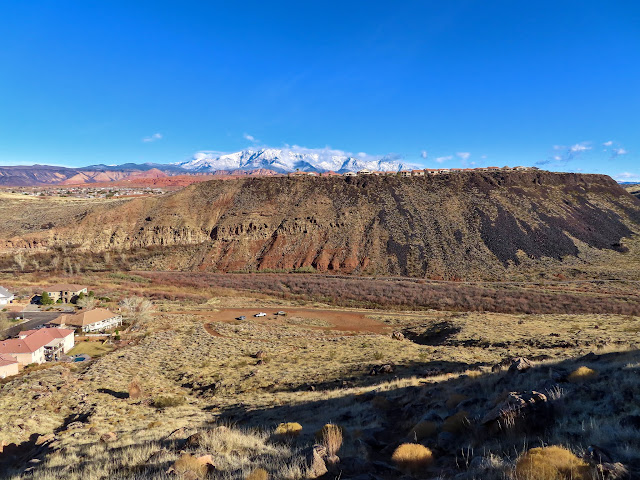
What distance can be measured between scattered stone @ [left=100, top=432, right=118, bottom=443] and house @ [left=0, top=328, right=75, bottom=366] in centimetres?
1823

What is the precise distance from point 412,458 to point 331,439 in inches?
82.1

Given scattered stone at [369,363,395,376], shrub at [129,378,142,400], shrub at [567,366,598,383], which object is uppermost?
shrub at [567,366,598,383]

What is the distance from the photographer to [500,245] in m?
57.3

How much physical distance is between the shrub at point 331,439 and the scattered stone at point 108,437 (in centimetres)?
801

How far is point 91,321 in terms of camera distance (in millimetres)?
34156

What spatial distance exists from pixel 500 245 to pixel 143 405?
183 feet

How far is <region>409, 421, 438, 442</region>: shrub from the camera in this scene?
325 inches

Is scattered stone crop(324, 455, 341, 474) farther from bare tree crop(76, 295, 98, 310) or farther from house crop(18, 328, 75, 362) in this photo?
bare tree crop(76, 295, 98, 310)

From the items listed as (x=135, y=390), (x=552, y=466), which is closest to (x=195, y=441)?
(x=552, y=466)

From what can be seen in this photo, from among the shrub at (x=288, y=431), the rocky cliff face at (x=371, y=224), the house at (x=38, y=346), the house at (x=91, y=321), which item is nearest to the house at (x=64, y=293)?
the house at (x=91, y=321)


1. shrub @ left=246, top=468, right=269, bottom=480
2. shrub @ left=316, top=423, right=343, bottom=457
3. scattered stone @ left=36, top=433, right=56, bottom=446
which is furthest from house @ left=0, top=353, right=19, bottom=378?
shrub @ left=246, top=468, right=269, bottom=480

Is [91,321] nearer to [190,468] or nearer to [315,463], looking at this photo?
[190,468]

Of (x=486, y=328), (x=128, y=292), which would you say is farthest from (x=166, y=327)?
(x=486, y=328)

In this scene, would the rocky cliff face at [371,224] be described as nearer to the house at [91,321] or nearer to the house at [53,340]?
the house at [91,321]
